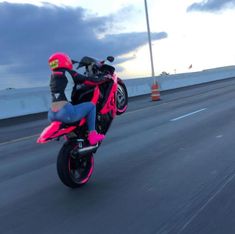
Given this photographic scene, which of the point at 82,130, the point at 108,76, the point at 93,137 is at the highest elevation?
the point at 108,76

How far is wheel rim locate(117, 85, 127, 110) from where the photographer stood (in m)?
8.23

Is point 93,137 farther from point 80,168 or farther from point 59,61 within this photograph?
point 59,61

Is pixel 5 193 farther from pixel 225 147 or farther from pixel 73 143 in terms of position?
pixel 225 147

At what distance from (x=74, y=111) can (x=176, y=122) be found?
8.06m

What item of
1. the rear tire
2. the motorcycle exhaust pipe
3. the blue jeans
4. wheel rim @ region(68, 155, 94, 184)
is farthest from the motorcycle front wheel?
the rear tire

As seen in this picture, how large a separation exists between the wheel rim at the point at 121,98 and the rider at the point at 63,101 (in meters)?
1.55

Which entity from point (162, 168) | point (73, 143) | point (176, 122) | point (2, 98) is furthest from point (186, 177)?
point (2, 98)

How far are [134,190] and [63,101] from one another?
1.57 m

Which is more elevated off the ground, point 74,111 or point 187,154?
point 74,111

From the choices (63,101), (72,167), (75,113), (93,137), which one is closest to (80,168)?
(72,167)

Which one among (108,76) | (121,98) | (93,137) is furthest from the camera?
(121,98)

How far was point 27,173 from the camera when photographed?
8.27m

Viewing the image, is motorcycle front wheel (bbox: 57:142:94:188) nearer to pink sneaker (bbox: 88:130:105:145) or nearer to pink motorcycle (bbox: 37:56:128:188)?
pink motorcycle (bbox: 37:56:128:188)

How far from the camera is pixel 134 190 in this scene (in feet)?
21.3
